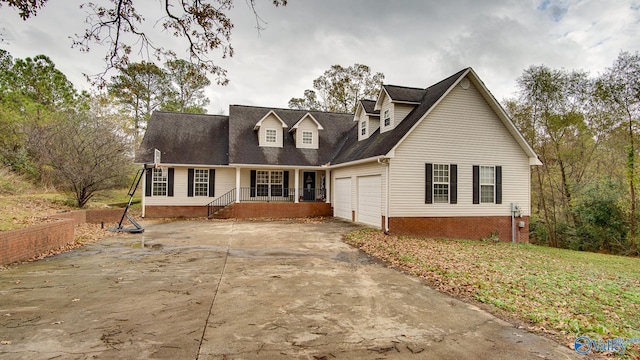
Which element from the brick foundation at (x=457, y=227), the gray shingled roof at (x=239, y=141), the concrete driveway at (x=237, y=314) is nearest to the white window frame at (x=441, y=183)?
the brick foundation at (x=457, y=227)

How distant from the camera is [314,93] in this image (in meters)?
36.4

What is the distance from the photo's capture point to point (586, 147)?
21234mm

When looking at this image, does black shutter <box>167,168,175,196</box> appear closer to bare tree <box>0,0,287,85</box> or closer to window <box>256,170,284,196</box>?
window <box>256,170,284,196</box>

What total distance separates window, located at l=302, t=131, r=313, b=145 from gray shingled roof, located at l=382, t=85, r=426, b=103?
22.8 ft

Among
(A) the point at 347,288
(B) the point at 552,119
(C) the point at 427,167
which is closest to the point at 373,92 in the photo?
(B) the point at 552,119

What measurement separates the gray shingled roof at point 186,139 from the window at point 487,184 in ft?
44.7

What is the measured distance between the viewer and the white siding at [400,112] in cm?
1516

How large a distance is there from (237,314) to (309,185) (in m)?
16.4

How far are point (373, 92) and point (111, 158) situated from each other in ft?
79.1

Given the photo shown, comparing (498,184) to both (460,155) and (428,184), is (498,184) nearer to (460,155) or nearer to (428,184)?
(460,155)

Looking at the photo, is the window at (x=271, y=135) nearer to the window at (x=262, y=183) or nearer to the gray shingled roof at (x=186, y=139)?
the window at (x=262, y=183)

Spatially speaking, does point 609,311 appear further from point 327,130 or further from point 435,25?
point 327,130

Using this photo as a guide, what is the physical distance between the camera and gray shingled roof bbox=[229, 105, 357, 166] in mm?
19406

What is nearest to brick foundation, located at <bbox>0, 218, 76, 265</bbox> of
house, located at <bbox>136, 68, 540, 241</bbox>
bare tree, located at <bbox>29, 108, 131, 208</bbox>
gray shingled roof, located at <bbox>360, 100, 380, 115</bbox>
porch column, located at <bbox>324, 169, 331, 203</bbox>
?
bare tree, located at <bbox>29, 108, 131, 208</bbox>
